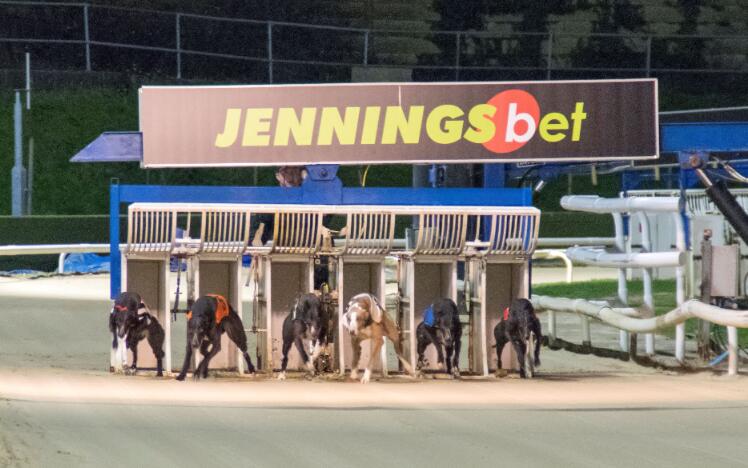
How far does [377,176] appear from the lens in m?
26.6

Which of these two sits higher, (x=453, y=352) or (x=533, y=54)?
(x=533, y=54)

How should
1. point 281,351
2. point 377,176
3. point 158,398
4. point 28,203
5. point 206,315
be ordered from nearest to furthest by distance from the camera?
point 158,398, point 206,315, point 281,351, point 28,203, point 377,176

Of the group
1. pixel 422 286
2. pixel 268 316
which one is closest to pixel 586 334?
pixel 422 286

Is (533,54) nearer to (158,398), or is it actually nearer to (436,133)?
(436,133)

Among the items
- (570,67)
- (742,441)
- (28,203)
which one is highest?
(570,67)

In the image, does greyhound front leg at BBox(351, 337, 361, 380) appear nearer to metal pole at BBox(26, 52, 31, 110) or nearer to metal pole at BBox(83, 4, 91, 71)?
metal pole at BBox(26, 52, 31, 110)

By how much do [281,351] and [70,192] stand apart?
1302 centimetres

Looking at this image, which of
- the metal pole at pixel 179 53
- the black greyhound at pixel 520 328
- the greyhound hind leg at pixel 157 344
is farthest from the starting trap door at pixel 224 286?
the metal pole at pixel 179 53

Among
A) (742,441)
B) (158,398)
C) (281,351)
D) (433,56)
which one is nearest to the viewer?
(742,441)

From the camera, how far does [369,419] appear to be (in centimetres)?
872

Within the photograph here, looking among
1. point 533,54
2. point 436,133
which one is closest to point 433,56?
point 533,54

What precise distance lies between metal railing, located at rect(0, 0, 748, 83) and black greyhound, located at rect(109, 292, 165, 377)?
1285cm

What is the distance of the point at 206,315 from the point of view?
1090 cm

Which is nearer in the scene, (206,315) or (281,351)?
(206,315)
